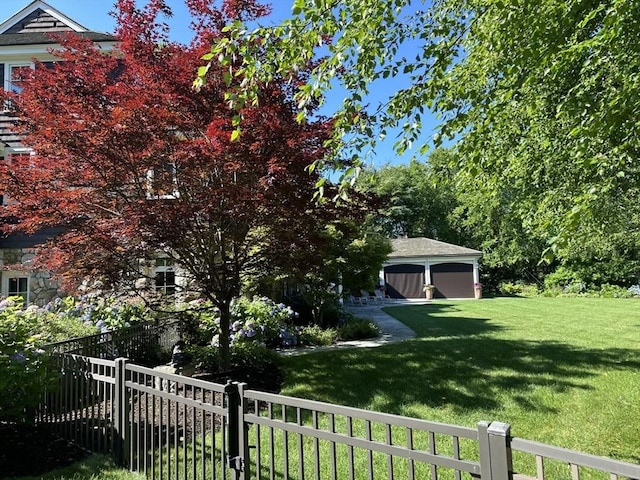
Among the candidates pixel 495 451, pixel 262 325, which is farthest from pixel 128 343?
pixel 495 451

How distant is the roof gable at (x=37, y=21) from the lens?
12.5 metres

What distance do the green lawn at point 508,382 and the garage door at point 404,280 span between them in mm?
17348

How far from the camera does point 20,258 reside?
11.2m

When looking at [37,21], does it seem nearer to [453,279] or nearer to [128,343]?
[128,343]

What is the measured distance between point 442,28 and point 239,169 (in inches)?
103

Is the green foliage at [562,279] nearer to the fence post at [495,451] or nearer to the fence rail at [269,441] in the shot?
the fence rail at [269,441]

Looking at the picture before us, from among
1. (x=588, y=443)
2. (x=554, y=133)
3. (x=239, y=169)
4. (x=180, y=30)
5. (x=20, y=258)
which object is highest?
(x=180, y=30)

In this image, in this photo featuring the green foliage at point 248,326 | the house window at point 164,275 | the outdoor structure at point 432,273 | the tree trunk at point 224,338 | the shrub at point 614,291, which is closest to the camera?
the house window at point 164,275

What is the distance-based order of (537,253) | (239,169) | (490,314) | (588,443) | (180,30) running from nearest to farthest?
(588,443), (239,169), (180,30), (490,314), (537,253)

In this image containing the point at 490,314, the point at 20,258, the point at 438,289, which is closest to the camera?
the point at 20,258

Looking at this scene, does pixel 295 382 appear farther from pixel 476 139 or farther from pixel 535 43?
pixel 535 43

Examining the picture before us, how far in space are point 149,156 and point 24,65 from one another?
32.3 feet

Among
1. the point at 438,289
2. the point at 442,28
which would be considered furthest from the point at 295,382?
the point at 438,289

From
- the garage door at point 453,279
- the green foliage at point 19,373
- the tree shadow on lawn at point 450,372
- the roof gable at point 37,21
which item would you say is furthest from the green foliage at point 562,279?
the green foliage at point 19,373
